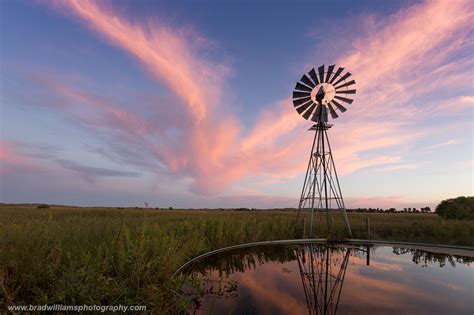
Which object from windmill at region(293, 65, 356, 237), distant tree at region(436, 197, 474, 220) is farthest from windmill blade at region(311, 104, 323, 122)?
distant tree at region(436, 197, 474, 220)

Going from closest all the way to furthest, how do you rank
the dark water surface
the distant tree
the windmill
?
the dark water surface
the windmill
the distant tree

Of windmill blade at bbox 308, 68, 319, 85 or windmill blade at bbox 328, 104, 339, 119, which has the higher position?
windmill blade at bbox 308, 68, 319, 85

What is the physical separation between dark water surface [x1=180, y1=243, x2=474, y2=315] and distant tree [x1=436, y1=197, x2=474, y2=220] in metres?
25.1

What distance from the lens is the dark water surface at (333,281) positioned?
242 inches

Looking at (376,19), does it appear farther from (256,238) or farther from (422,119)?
(256,238)

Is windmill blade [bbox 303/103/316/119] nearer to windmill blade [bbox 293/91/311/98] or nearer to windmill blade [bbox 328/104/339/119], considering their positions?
windmill blade [bbox 293/91/311/98]

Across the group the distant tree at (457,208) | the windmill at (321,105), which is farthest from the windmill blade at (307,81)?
the distant tree at (457,208)

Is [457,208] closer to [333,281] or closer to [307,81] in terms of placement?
[307,81]

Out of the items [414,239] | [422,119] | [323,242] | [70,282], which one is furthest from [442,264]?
[70,282]

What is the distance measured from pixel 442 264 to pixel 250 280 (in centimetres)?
807

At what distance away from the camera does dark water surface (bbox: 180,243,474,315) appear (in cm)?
615

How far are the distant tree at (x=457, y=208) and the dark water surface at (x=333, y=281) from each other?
2515cm

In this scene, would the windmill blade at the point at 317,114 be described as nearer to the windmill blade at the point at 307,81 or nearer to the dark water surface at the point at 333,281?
the windmill blade at the point at 307,81

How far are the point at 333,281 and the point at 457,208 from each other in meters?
35.3
